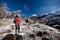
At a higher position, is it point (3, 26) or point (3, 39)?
point (3, 26)

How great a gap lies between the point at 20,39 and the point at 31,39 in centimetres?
629

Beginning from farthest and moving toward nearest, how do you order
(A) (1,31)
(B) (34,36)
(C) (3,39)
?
(B) (34,36) < (A) (1,31) < (C) (3,39)

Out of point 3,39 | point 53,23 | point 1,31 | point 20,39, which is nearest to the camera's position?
point 20,39

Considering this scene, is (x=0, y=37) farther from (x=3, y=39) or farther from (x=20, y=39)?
(x=20, y=39)

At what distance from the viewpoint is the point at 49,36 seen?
3122cm

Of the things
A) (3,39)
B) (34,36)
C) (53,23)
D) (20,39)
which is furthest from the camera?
(53,23)

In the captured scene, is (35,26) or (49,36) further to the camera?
(35,26)

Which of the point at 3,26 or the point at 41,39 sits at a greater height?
the point at 3,26

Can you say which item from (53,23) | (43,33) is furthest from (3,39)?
(53,23)

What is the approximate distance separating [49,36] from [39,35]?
9.10 feet

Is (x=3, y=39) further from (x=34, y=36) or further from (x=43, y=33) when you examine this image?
(x=43, y=33)

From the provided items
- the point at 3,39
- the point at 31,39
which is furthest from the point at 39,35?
the point at 3,39

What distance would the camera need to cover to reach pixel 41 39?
103 feet

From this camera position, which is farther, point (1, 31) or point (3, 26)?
point (3, 26)
